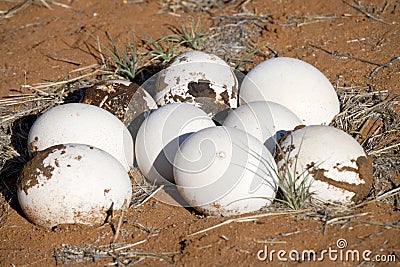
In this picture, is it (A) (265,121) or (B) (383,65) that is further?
(B) (383,65)

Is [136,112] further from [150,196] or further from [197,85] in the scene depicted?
[150,196]

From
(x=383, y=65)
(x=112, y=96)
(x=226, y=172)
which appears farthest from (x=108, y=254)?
(x=383, y=65)

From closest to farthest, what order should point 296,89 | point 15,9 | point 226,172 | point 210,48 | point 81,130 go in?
point 226,172 → point 81,130 → point 296,89 → point 210,48 → point 15,9

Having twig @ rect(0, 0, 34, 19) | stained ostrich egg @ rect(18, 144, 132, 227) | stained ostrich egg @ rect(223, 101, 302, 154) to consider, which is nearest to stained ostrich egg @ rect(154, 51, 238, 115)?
stained ostrich egg @ rect(223, 101, 302, 154)

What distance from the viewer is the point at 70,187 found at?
3.85 m

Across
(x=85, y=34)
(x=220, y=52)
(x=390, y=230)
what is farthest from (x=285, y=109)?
(x=85, y=34)

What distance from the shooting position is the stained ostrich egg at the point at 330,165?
3922mm

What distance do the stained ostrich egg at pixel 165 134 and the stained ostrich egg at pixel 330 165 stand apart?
0.68 m

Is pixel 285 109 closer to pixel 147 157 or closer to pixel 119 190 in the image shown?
pixel 147 157

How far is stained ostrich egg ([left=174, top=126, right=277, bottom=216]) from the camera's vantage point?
3.82 metres

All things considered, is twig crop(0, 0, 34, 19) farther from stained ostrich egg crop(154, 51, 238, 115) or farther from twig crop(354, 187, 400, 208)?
twig crop(354, 187, 400, 208)

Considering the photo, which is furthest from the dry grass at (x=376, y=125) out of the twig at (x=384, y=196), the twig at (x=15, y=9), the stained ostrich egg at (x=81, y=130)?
the twig at (x=15, y=9)

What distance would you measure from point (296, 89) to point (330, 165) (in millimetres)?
813

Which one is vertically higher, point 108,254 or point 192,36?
point 192,36
